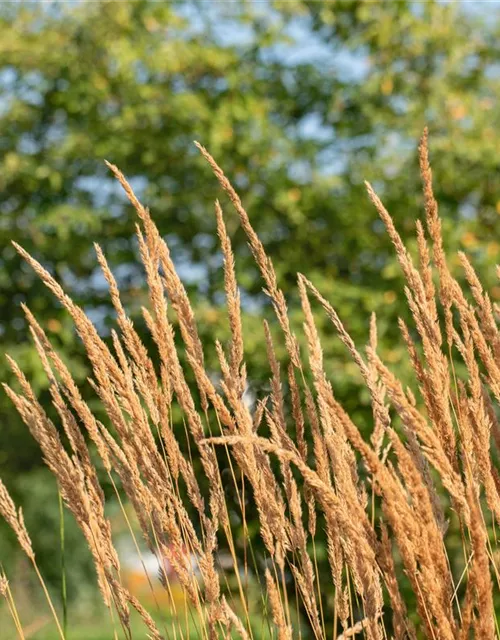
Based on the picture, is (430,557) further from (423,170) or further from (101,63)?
(101,63)

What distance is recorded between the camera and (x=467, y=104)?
6.02 meters

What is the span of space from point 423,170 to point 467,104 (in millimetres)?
4617

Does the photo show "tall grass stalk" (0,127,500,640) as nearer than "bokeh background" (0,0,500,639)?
Yes

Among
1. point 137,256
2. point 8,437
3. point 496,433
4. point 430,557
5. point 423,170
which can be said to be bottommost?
point 8,437

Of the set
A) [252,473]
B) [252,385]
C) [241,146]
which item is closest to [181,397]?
[252,473]

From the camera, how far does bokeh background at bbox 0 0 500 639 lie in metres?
5.52

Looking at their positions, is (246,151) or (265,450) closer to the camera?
(265,450)

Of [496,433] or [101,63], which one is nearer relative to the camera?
[496,433]

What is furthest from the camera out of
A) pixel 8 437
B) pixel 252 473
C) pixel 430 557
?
pixel 8 437

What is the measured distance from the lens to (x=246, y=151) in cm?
549

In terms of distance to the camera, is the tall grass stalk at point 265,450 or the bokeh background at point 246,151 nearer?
the tall grass stalk at point 265,450

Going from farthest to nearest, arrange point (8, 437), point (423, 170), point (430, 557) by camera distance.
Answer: point (8, 437)
point (423, 170)
point (430, 557)

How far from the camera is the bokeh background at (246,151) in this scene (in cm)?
552

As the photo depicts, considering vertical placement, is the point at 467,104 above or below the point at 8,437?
above
